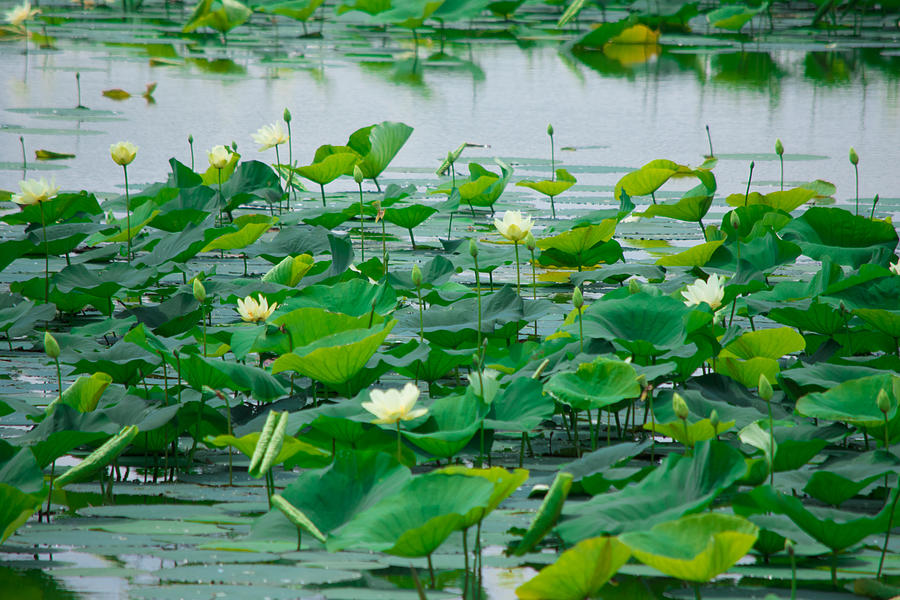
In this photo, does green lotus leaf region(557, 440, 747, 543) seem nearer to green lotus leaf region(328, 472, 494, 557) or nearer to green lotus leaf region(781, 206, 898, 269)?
green lotus leaf region(328, 472, 494, 557)

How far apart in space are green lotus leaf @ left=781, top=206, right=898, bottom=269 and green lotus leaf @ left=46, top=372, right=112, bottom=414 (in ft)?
4.89

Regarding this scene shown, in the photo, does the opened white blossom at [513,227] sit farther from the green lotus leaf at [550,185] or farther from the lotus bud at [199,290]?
the green lotus leaf at [550,185]

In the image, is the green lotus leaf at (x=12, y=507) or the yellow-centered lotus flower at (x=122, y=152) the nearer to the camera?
the green lotus leaf at (x=12, y=507)

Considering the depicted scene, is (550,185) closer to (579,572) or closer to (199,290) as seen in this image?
(199,290)

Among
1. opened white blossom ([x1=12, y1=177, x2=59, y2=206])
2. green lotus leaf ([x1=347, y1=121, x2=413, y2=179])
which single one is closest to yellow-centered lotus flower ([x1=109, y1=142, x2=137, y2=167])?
opened white blossom ([x1=12, y1=177, x2=59, y2=206])

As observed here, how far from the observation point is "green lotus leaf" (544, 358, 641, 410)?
1.50 metres

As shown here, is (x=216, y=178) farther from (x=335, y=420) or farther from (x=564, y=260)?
(x=335, y=420)

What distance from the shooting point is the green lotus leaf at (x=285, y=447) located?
4.30 feet

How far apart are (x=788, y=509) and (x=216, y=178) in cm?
240

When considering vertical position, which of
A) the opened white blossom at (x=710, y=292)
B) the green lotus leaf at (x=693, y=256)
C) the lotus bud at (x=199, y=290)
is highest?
the lotus bud at (x=199, y=290)

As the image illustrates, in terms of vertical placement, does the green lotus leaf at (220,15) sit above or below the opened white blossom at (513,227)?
above

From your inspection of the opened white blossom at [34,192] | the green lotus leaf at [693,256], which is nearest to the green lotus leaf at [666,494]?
the green lotus leaf at [693,256]

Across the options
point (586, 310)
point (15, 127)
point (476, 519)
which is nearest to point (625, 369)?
point (586, 310)

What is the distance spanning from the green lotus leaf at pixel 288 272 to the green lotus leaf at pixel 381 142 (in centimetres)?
83
